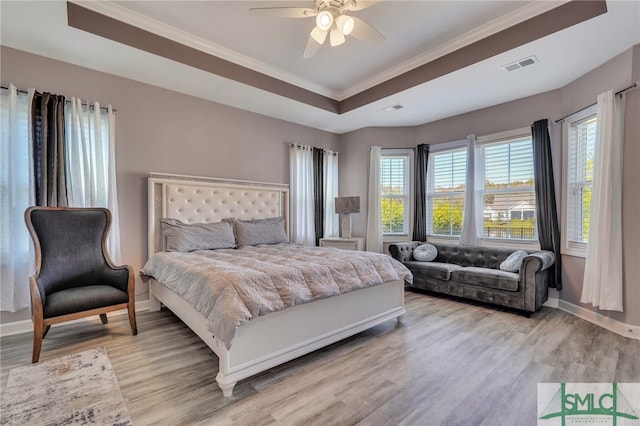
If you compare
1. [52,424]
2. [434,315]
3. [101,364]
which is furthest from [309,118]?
[52,424]

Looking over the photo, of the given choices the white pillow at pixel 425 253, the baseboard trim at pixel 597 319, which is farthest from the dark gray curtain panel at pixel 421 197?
the baseboard trim at pixel 597 319

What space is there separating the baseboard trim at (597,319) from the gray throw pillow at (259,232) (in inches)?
143

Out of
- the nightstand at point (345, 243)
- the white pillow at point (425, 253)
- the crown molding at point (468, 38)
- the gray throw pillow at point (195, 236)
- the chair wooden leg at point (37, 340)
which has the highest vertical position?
the crown molding at point (468, 38)

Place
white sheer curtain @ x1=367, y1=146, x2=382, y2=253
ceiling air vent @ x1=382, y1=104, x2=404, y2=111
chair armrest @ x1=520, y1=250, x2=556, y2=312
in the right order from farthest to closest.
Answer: white sheer curtain @ x1=367, y1=146, x2=382, y2=253
ceiling air vent @ x1=382, y1=104, x2=404, y2=111
chair armrest @ x1=520, y1=250, x2=556, y2=312

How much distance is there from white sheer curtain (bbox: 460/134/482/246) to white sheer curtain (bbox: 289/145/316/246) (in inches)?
97.5

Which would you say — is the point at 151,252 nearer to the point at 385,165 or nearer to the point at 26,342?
the point at 26,342

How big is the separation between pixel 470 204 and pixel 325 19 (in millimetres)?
3484

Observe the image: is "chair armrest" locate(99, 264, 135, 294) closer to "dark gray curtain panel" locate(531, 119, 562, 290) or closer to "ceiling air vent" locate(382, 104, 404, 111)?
"ceiling air vent" locate(382, 104, 404, 111)

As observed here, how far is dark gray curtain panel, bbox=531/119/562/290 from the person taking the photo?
12.1 feet

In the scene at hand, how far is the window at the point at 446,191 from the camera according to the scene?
15.8 ft

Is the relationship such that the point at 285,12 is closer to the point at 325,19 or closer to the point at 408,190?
the point at 325,19

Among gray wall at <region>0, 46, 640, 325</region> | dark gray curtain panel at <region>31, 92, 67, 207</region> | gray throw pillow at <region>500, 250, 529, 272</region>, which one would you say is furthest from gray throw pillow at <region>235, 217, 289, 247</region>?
gray throw pillow at <region>500, 250, 529, 272</region>

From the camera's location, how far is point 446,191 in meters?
5.00

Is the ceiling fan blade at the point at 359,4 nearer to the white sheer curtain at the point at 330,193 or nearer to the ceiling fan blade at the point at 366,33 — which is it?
the ceiling fan blade at the point at 366,33
